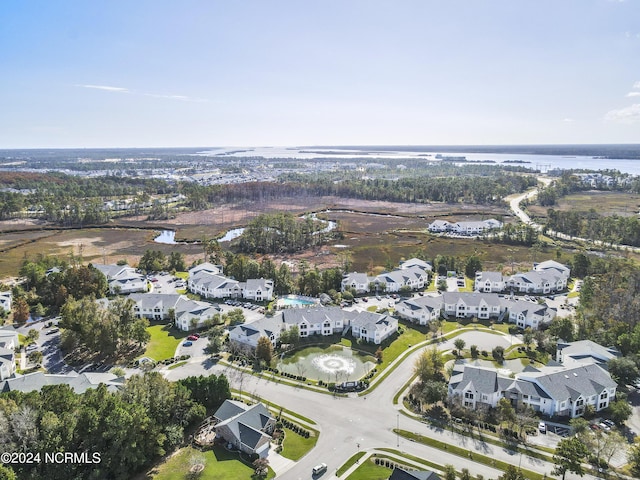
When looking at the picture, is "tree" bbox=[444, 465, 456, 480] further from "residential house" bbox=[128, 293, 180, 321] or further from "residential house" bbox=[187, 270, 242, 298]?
"residential house" bbox=[187, 270, 242, 298]

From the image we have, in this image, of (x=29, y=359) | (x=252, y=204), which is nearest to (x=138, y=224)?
(x=252, y=204)

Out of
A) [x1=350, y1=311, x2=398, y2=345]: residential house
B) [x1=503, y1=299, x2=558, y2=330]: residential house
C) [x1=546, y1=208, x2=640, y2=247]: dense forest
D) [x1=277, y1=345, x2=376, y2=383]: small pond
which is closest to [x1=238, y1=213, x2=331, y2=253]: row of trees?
[x1=350, y1=311, x2=398, y2=345]: residential house

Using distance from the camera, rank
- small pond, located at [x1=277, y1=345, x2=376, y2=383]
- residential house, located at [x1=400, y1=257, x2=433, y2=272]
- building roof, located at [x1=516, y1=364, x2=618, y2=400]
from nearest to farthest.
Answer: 1. building roof, located at [x1=516, y1=364, x2=618, y2=400]
2. small pond, located at [x1=277, y1=345, x2=376, y2=383]
3. residential house, located at [x1=400, y1=257, x2=433, y2=272]

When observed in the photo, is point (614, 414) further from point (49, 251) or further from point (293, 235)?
point (49, 251)

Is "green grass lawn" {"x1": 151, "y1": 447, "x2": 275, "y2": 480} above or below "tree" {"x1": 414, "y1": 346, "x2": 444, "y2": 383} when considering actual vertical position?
below

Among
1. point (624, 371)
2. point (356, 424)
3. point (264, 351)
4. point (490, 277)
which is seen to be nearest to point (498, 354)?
point (624, 371)

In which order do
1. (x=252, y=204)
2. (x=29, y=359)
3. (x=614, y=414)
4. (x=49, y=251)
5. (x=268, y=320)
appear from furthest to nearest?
1. (x=252, y=204)
2. (x=49, y=251)
3. (x=268, y=320)
4. (x=29, y=359)
5. (x=614, y=414)

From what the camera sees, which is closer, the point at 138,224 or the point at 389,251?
the point at 389,251
